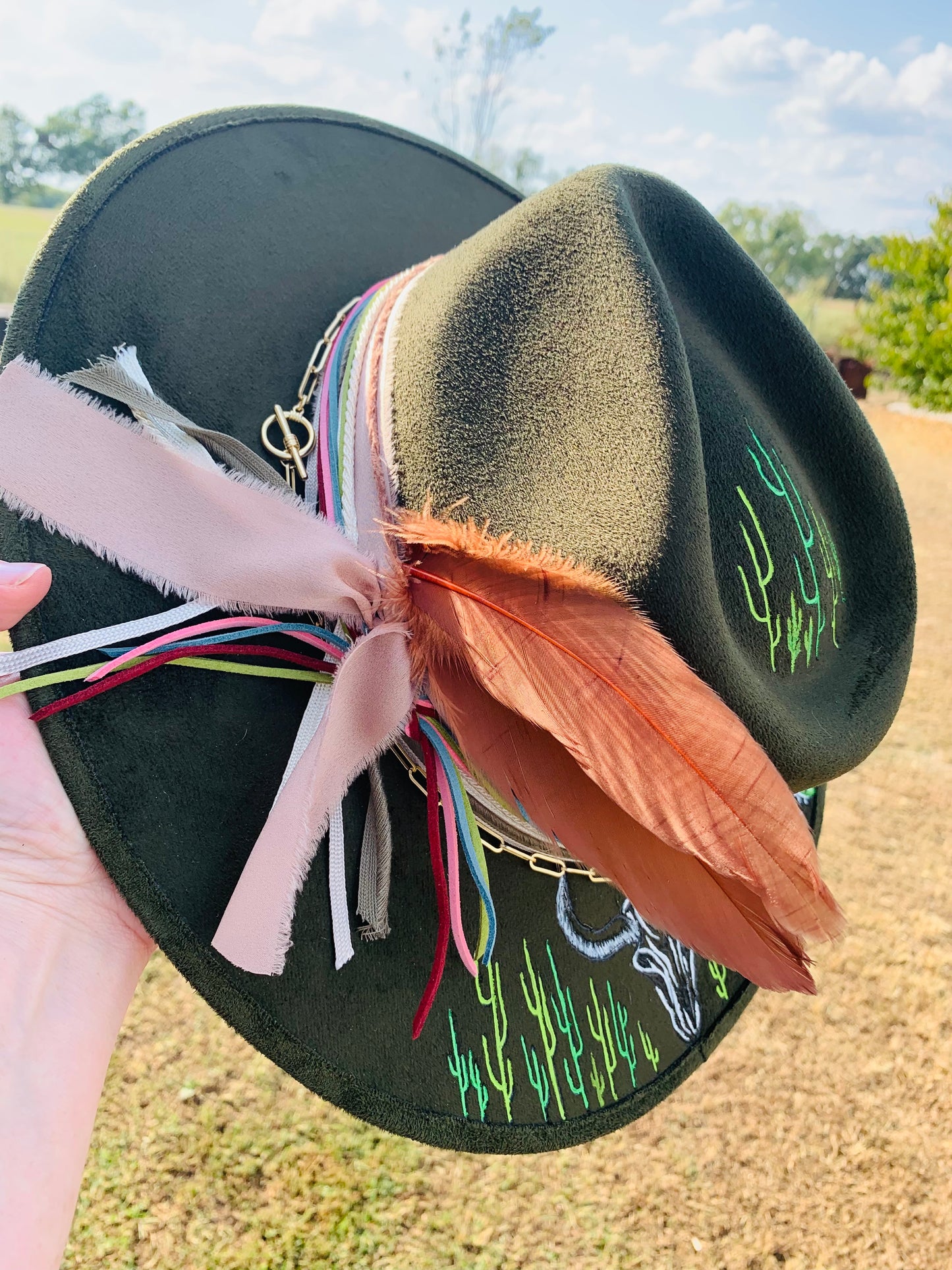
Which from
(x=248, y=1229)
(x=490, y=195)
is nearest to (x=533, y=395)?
(x=490, y=195)

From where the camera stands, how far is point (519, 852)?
0.92m

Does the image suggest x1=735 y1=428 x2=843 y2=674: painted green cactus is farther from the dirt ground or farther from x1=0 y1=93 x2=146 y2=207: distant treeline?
x1=0 y1=93 x2=146 y2=207: distant treeline

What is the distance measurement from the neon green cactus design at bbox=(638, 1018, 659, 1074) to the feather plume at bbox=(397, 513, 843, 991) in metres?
0.36

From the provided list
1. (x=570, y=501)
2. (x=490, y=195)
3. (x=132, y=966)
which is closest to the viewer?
(x=570, y=501)

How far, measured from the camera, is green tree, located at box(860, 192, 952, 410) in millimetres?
9391

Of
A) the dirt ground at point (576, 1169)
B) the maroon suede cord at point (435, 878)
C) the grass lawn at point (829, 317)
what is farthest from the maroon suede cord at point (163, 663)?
the grass lawn at point (829, 317)

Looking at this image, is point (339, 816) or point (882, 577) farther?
point (882, 577)

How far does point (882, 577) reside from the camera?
90cm

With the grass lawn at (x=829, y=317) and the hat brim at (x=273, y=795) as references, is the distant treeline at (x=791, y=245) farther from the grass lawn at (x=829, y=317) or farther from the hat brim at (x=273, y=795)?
the hat brim at (x=273, y=795)

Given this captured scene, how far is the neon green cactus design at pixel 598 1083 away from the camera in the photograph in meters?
0.93

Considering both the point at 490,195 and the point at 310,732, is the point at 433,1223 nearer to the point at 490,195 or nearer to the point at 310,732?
the point at 310,732

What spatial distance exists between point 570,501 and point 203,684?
35cm

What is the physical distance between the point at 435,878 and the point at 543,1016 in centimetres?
24

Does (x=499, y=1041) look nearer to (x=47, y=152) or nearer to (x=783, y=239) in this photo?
(x=47, y=152)
